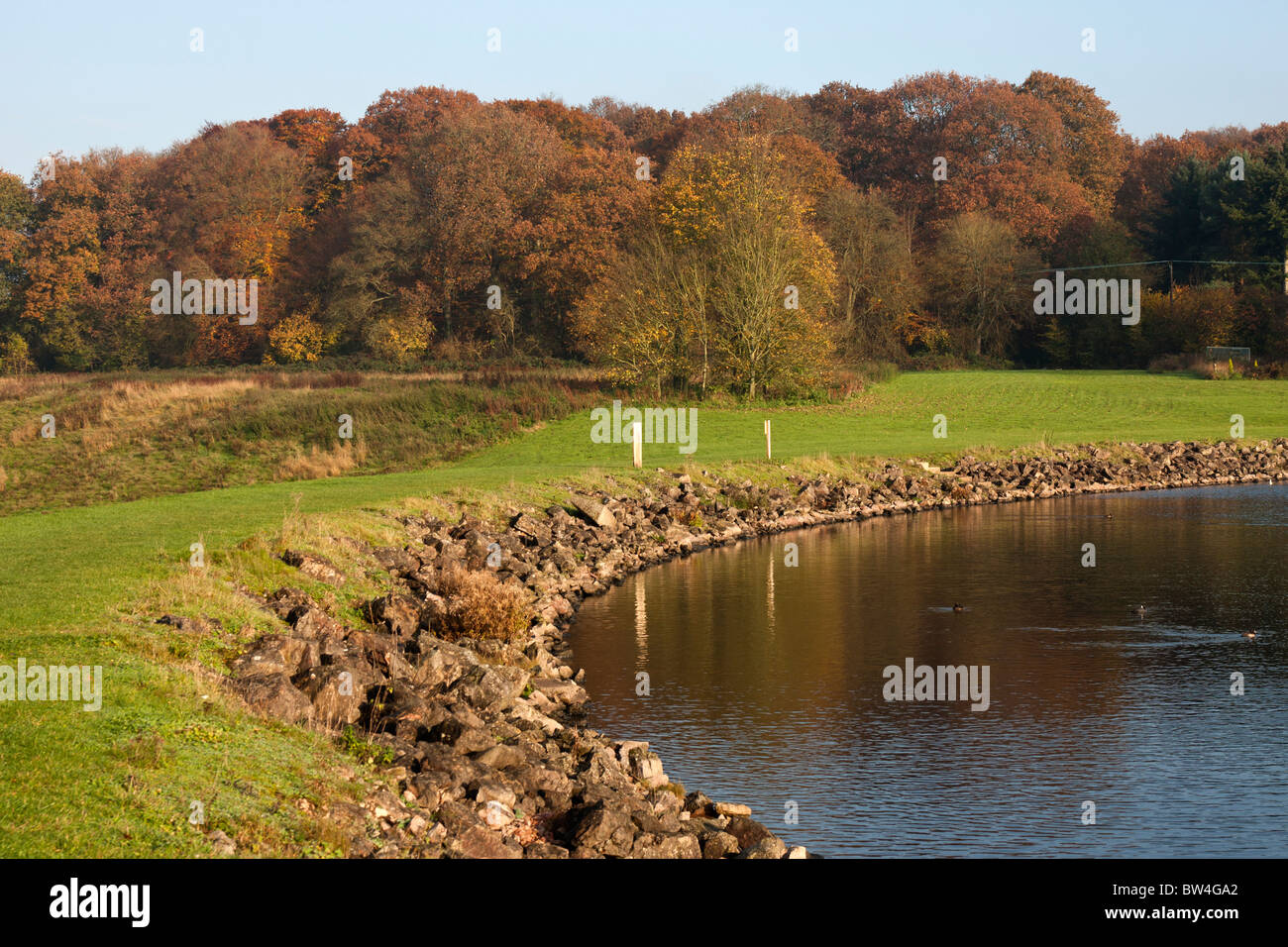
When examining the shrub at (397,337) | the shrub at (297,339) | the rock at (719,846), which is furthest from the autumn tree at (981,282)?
the rock at (719,846)

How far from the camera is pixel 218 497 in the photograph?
28.0 metres

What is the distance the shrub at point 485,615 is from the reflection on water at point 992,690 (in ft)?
3.97

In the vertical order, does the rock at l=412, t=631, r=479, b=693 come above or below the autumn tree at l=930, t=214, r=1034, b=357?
below

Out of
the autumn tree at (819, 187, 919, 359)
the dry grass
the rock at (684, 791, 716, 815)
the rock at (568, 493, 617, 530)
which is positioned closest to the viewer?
the rock at (684, 791, 716, 815)

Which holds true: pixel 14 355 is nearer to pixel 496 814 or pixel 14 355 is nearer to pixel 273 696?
pixel 273 696

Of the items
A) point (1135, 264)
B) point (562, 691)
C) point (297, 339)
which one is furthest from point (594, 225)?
point (562, 691)

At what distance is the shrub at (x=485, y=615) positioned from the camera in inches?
703

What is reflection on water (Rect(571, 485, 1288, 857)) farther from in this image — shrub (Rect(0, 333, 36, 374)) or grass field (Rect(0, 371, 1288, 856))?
shrub (Rect(0, 333, 36, 374))

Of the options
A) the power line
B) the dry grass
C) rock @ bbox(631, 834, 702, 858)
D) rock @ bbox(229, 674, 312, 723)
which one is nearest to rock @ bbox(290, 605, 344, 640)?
rock @ bbox(229, 674, 312, 723)

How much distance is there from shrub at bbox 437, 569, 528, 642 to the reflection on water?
1.21 metres

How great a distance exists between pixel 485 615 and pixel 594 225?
56417 millimetres

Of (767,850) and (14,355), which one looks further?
(14,355)

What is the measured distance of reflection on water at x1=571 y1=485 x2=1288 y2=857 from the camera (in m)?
11.4

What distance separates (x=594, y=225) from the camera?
71.8 metres
